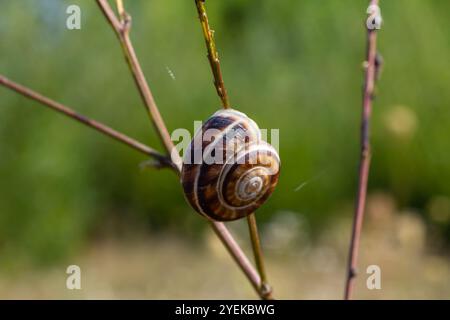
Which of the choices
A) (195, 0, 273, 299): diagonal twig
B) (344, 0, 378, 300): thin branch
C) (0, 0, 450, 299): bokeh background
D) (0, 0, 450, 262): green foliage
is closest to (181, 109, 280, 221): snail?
(195, 0, 273, 299): diagonal twig

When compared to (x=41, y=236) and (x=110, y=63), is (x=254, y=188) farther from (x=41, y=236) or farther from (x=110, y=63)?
(x=110, y=63)

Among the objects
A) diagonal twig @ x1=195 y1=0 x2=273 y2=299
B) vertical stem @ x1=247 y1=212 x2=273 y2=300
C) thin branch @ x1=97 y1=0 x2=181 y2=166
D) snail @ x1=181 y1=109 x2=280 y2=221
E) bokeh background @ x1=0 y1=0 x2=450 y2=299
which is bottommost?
vertical stem @ x1=247 y1=212 x2=273 y2=300

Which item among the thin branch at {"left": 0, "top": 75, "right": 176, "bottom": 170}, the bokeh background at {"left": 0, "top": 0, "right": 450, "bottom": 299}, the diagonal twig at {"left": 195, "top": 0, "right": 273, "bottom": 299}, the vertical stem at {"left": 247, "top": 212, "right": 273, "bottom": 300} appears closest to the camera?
the diagonal twig at {"left": 195, "top": 0, "right": 273, "bottom": 299}

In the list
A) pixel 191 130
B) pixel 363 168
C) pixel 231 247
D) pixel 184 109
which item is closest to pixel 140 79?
pixel 231 247

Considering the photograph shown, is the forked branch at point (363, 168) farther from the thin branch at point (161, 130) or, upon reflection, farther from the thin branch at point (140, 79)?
the thin branch at point (140, 79)

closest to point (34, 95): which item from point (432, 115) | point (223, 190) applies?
point (223, 190)

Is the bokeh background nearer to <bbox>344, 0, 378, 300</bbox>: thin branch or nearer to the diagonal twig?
<bbox>344, 0, 378, 300</bbox>: thin branch

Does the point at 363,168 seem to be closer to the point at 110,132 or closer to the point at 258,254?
the point at 258,254
